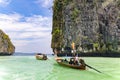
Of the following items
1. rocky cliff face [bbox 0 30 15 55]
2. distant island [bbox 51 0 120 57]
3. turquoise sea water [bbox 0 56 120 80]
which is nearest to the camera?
turquoise sea water [bbox 0 56 120 80]

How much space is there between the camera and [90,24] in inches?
2338

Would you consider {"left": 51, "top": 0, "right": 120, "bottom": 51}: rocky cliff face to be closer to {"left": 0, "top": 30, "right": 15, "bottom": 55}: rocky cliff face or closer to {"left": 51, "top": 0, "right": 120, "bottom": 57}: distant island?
{"left": 51, "top": 0, "right": 120, "bottom": 57}: distant island

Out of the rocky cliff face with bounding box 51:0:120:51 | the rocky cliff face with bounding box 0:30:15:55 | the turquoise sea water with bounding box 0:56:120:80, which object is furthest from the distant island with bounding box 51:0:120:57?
the rocky cliff face with bounding box 0:30:15:55

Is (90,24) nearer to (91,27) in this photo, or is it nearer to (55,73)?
(91,27)

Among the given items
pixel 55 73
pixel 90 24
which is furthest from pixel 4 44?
pixel 55 73

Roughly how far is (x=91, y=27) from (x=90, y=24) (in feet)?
1.90

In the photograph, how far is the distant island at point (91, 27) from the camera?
5747 cm

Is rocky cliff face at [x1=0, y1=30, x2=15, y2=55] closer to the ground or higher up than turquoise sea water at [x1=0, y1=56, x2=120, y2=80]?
higher up

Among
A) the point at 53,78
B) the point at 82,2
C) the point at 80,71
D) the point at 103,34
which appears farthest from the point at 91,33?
the point at 53,78

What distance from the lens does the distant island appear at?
57.5m

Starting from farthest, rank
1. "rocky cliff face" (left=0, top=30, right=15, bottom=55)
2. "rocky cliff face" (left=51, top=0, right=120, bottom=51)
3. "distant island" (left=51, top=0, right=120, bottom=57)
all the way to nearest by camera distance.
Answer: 1. "rocky cliff face" (left=0, top=30, right=15, bottom=55)
2. "rocky cliff face" (left=51, top=0, right=120, bottom=51)
3. "distant island" (left=51, top=0, right=120, bottom=57)

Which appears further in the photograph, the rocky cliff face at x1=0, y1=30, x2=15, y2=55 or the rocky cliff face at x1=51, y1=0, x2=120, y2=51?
the rocky cliff face at x1=0, y1=30, x2=15, y2=55

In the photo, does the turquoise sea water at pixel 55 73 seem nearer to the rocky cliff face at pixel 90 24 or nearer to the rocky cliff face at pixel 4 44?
the rocky cliff face at pixel 90 24

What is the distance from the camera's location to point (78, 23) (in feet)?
198
